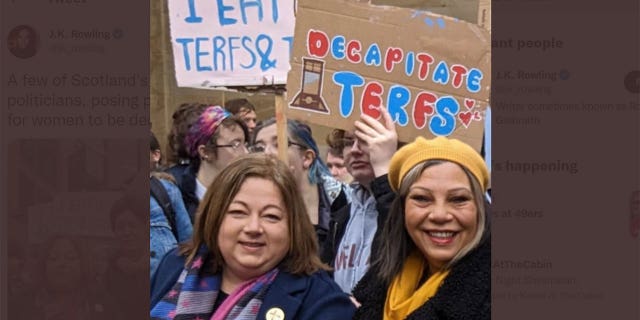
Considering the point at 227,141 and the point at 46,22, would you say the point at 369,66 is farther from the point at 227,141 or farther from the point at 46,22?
the point at 46,22

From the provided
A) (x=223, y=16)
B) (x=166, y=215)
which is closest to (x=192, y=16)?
(x=223, y=16)

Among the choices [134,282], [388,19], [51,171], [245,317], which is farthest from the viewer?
[51,171]

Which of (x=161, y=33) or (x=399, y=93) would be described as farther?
(x=161, y=33)

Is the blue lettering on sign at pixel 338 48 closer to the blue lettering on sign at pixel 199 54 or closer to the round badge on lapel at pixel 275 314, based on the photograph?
the blue lettering on sign at pixel 199 54

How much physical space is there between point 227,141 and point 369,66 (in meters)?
0.45

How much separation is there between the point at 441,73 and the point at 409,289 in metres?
0.62

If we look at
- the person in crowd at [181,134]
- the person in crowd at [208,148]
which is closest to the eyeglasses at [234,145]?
the person in crowd at [208,148]

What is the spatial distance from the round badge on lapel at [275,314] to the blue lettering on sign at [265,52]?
2.92 ft

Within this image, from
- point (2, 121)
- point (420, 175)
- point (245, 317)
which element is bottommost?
point (245, 317)

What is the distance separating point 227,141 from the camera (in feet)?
9.79

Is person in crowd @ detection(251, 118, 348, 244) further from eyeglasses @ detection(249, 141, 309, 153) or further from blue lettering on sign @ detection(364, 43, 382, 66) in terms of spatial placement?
blue lettering on sign @ detection(364, 43, 382, 66)

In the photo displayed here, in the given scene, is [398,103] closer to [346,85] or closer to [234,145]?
[346,85]

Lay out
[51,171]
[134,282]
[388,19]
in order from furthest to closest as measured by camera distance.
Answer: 1. [51,171]
2. [134,282]
3. [388,19]
